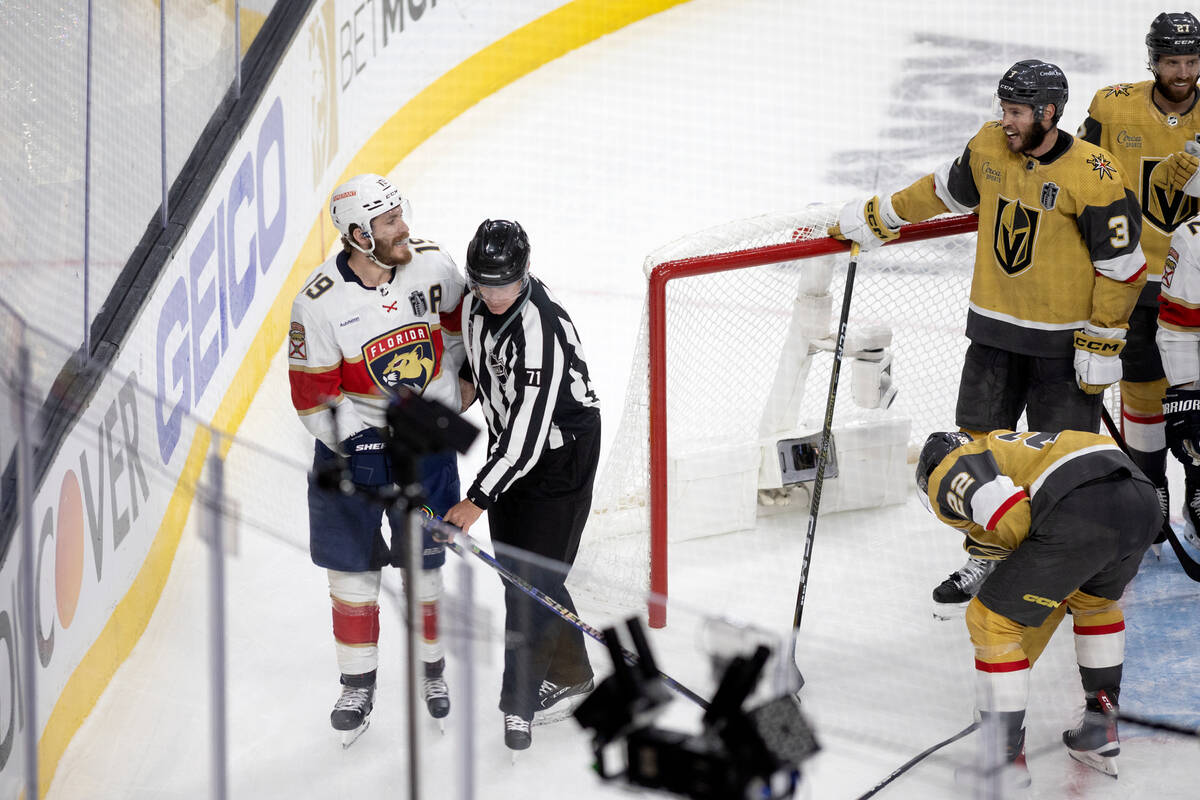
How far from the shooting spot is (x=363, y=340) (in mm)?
2898

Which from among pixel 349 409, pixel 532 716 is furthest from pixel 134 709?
pixel 532 716

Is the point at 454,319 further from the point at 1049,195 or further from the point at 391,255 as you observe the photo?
the point at 1049,195

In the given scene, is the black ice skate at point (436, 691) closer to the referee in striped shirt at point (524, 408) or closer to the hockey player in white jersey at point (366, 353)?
the referee in striped shirt at point (524, 408)

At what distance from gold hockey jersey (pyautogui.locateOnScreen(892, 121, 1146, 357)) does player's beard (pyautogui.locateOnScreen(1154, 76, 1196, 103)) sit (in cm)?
47

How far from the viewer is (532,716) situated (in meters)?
2.53

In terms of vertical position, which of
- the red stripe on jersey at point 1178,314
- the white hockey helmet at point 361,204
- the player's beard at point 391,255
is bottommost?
the red stripe on jersey at point 1178,314

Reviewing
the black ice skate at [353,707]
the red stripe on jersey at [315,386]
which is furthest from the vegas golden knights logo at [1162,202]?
the black ice skate at [353,707]

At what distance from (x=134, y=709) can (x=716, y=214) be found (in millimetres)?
3401

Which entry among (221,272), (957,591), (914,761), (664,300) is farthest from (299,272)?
(914,761)

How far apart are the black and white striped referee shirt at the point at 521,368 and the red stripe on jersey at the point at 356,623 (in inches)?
12.5

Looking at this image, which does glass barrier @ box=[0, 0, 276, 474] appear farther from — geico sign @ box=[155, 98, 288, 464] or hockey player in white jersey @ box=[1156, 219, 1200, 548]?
hockey player in white jersey @ box=[1156, 219, 1200, 548]

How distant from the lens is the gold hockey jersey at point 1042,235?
3.14 metres

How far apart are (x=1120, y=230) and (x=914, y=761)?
1261mm

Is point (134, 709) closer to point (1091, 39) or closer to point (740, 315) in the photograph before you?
point (740, 315)
